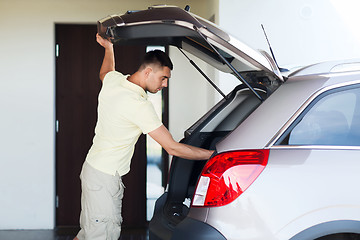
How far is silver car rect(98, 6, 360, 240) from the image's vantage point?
97.3 inches

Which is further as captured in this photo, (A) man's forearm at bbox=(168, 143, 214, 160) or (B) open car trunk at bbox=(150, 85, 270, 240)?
(B) open car trunk at bbox=(150, 85, 270, 240)

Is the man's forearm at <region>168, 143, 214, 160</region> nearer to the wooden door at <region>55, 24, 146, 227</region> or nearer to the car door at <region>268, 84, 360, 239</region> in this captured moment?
the car door at <region>268, 84, 360, 239</region>

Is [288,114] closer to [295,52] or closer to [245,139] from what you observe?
[245,139]

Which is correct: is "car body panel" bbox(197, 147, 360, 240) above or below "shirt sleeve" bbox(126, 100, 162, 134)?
below

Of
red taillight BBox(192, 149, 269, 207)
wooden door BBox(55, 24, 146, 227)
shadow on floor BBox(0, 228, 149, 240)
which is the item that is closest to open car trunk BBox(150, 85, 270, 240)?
red taillight BBox(192, 149, 269, 207)

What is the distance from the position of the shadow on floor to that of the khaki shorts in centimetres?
230

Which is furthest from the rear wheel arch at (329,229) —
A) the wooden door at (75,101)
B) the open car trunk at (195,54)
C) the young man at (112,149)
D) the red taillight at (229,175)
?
the wooden door at (75,101)

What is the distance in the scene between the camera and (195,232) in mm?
2553

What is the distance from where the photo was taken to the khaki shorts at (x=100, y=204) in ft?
10.8

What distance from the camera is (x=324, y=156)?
252cm

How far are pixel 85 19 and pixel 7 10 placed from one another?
2.87ft

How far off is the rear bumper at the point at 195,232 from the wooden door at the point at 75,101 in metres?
3.29

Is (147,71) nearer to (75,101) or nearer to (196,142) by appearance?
(196,142)

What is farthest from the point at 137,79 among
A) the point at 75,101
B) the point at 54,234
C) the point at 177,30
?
the point at 54,234
